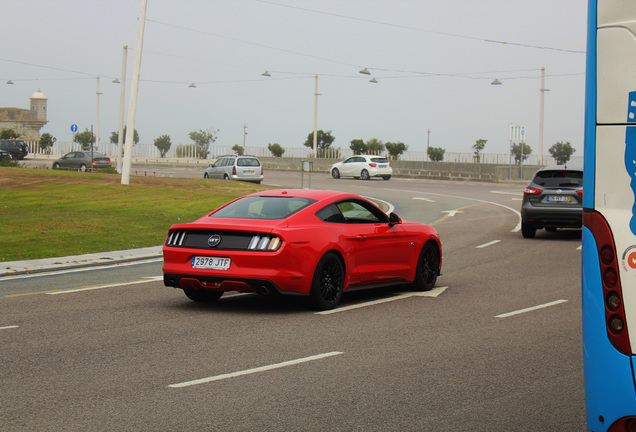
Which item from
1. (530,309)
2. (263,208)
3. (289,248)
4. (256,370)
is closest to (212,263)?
(289,248)

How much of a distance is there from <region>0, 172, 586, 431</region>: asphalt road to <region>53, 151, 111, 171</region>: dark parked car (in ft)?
148

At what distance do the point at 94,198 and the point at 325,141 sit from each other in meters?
66.1

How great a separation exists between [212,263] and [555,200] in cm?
1260

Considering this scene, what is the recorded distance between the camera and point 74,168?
57281 mm

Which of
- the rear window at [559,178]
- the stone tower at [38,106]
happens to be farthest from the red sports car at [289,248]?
the stone tower at [38,106]

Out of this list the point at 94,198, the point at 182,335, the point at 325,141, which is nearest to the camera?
the point at 182,335

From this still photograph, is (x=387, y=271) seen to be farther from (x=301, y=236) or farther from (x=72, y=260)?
(x=72, y=260)

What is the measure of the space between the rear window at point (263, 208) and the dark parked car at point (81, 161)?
4796 centimetres

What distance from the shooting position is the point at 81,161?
186 ft

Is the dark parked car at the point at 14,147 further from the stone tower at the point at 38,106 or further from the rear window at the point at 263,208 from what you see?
the rear window at the point at 263,208

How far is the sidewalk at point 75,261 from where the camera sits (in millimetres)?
14023

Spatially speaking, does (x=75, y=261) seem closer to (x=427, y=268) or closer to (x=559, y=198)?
(x=427, y=268)

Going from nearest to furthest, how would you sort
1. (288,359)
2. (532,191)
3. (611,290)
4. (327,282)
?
(611,290)
(288,359)
(327,282)
(532,191)

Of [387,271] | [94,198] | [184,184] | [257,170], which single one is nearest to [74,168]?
[257,170]
